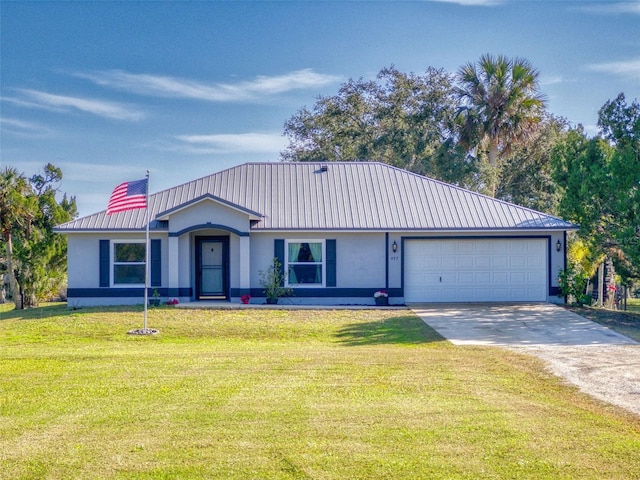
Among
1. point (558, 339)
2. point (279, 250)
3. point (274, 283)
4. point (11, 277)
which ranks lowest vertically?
point (558, 339)

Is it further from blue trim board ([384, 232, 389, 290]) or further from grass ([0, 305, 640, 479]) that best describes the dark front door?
grass ([0, 305, 640, 479])

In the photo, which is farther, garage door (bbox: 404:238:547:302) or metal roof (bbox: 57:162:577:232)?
garage door (bbox: 404:238:547:302)

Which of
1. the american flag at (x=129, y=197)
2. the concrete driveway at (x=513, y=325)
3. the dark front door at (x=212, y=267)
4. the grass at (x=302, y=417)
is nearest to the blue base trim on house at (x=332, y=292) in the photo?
the concrete driveway at (x=513, y=325)

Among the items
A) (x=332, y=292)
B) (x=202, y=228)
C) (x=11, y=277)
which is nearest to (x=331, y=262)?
(x=332, y=292)

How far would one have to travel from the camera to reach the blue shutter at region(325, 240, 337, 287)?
19.3 metres

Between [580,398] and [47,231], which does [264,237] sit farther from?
[580,398]

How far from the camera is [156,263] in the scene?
19312 millimetres

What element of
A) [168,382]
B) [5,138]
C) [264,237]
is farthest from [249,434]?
[5,138]

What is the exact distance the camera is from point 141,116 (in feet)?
77.7

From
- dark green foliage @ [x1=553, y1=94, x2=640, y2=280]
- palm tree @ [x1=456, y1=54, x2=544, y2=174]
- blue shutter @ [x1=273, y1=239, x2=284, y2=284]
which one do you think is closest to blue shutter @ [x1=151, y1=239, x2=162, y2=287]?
blue shutter @ [x1=273, y1=239, x2=284, y2=284]

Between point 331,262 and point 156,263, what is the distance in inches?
213

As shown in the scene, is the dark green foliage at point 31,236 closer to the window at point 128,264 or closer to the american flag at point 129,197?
the window at point 128,264

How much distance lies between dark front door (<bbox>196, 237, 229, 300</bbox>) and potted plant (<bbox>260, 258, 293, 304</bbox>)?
1632 millimetres

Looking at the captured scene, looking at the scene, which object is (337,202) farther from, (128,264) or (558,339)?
(558,339)
